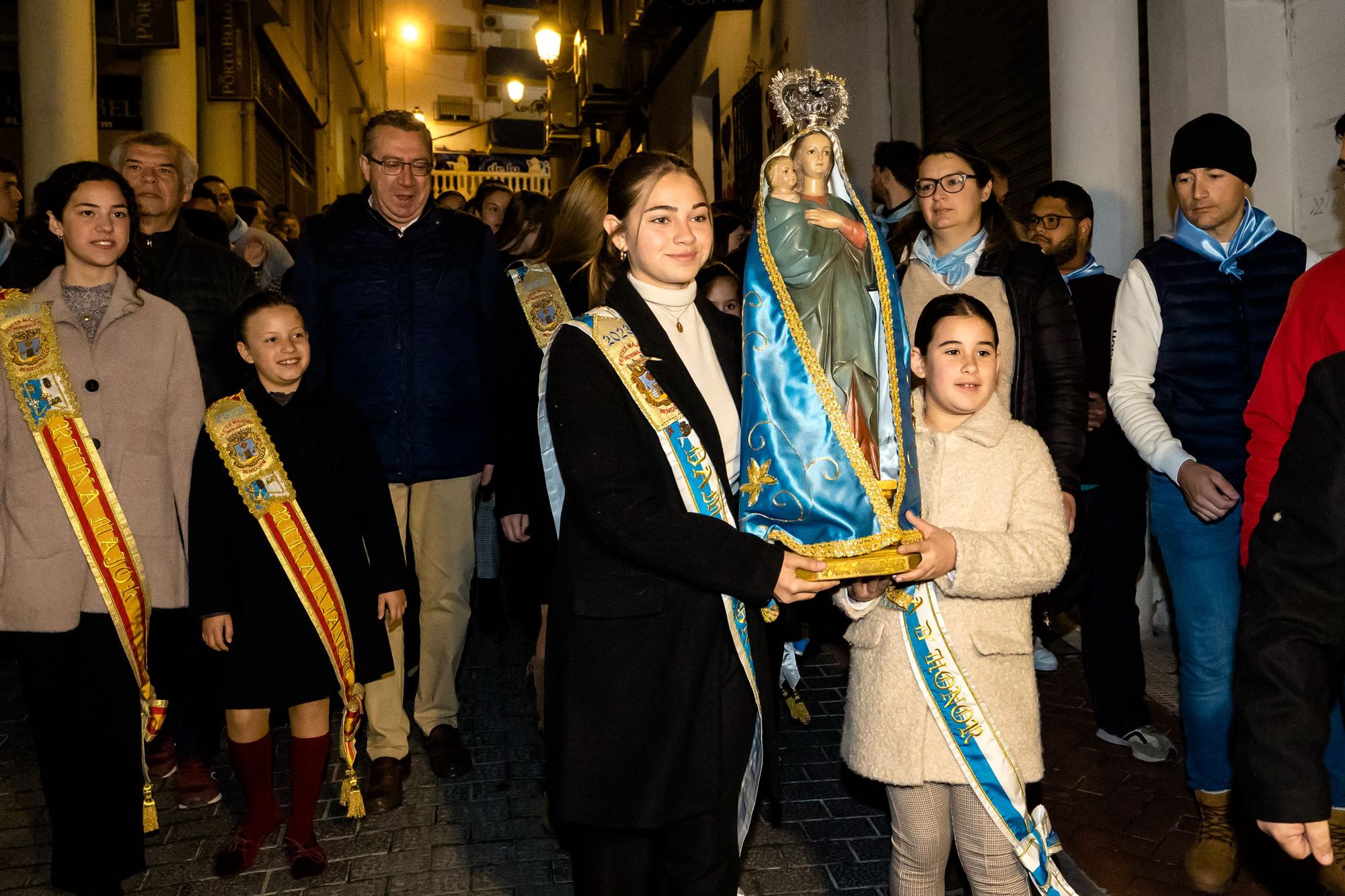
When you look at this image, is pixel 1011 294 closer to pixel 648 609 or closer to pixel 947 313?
pixel 947 313

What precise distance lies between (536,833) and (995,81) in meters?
6.61

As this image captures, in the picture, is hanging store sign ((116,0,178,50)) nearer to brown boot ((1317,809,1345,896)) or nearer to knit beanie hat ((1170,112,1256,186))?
knit beanie hat ((1170,112,1256,186))

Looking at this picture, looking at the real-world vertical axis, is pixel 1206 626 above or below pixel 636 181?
below

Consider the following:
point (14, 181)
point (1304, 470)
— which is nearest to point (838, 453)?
point (1304, 470)

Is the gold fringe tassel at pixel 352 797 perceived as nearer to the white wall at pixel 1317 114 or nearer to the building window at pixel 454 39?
the white wall at pixel 1317 114

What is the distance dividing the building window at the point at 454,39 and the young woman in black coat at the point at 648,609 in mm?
46556

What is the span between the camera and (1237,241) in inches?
149

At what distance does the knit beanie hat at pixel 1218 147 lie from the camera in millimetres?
3717

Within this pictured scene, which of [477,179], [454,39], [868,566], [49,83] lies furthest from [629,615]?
[454,39]

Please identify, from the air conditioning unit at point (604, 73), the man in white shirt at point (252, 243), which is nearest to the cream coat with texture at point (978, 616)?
the man in white shirt at point (252, 243)

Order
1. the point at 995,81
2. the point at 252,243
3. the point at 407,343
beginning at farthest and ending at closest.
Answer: the point at 995,81 < the point at 252,243 < the point at 407,343

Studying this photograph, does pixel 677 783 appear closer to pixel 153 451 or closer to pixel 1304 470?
pixel 1304 470

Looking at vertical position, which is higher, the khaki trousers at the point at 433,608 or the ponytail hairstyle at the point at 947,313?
the ponytail hairstyle at the point at 947,313

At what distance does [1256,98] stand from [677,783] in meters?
4.72
